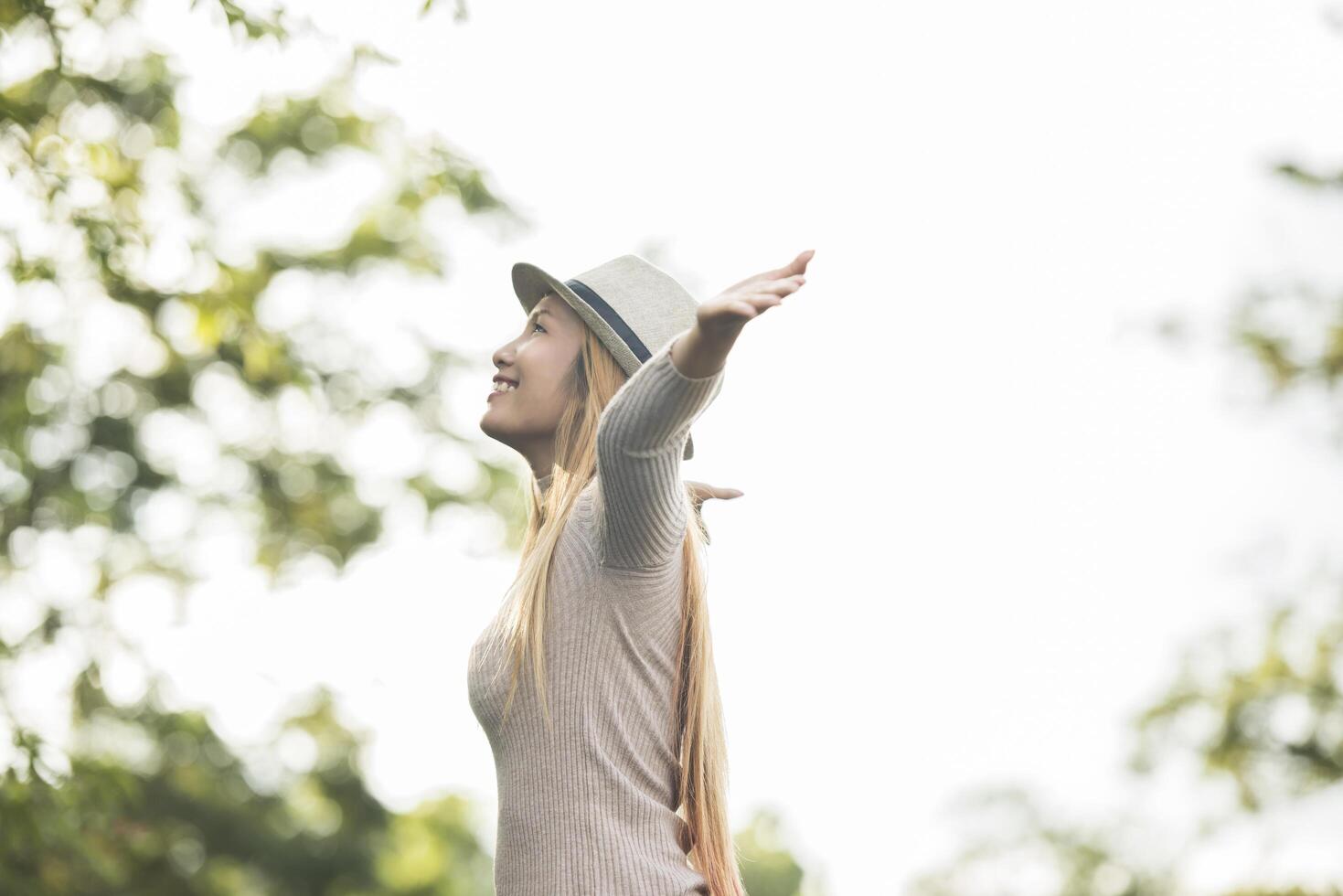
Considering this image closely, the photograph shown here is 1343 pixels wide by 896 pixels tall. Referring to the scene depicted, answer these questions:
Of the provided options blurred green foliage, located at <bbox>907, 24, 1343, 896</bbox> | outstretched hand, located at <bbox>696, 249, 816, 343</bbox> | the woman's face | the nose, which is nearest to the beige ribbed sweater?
outstretched hand, located at <bbox>696, 249, 816, 343</bbox>

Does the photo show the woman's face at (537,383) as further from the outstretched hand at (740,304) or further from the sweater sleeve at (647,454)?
the outstretched hand at (740,304)

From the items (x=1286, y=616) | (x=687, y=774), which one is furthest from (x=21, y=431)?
(x=1286, y=616)

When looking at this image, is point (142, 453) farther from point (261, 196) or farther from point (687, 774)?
point (687, 774)

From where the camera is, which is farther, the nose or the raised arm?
the nose

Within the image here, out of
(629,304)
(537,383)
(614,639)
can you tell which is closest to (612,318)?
(629,304)

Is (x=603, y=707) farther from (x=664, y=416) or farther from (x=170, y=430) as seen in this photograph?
(x=170, y=430)

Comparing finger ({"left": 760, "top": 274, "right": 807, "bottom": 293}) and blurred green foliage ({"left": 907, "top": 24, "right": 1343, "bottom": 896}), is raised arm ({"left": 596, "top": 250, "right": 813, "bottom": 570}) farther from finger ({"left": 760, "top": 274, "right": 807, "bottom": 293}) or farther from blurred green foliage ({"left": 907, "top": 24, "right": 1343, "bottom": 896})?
blurred green foliage ({"left": 907, "top": 24, "right": 1343, "bottom": 896})

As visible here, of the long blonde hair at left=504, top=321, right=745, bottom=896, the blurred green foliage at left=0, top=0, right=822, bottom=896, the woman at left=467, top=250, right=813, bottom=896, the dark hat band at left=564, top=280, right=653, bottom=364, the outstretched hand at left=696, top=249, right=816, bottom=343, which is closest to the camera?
the outstretched hand at left=696, top=249, right=816, bottom=343

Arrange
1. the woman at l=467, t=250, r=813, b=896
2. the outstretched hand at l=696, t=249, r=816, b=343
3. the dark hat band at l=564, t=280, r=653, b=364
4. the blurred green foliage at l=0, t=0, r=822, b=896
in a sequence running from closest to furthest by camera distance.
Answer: the outstretched hand at l=696, t=249, r=816, b=343, the woman at l=467, t=250, r=813, b=896, the dark hat band at l=564, t=280, r=653, b=364, the blurred green foliage at l=0, t=0, r=822, b=896

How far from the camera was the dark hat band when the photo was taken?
2.31 m

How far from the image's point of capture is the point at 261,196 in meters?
9.76

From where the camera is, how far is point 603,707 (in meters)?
2.04

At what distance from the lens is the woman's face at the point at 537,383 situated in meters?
2.34

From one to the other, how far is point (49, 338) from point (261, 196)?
240 centimetres
